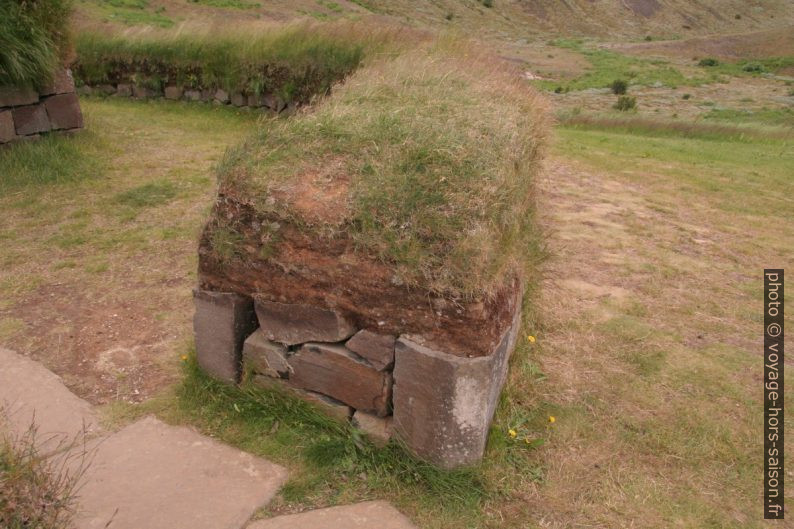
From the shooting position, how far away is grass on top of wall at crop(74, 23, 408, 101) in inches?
415

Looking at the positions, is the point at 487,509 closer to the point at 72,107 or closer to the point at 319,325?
the point at 319,325

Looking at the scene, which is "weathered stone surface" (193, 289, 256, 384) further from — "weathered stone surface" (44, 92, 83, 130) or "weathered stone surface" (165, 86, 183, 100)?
"weathered stone surface" (165, 86, 183, 100)

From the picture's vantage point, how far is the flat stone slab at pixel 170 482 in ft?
8.16

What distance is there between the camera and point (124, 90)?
12.4m

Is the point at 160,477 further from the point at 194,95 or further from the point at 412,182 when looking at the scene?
the point at 194,95

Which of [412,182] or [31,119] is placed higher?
[412,182]

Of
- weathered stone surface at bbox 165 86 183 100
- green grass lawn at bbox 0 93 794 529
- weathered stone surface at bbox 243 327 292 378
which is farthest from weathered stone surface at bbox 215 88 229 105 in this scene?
weathered stone surface at bbox 243 327 292 378

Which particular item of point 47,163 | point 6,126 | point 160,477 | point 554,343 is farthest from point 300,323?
point 6,126

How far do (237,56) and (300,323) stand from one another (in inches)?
374

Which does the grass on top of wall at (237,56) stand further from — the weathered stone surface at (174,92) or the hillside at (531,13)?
the hillside at (531,13)

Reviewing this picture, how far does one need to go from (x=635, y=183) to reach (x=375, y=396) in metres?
6.84

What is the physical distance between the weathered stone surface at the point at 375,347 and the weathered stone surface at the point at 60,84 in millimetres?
7204

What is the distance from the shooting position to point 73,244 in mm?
5430

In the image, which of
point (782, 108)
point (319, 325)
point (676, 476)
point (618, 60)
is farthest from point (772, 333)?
point (618, 60)
